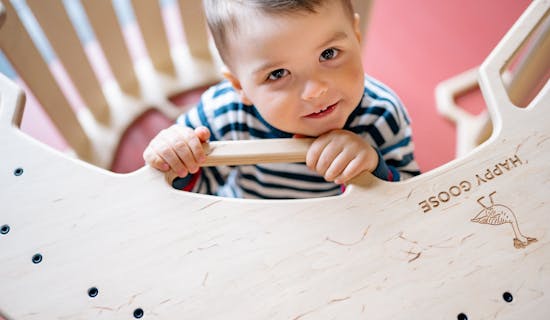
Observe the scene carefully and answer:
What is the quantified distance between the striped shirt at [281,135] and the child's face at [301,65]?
0.12 meters

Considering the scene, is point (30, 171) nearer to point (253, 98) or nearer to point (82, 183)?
point (82, 183)

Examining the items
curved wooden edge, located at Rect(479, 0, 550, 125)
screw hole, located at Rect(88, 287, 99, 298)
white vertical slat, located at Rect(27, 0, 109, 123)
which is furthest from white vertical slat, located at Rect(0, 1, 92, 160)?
curved wooden edge, located at Rect(479, 0, 550, 125)

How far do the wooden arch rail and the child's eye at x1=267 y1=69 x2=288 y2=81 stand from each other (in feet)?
0.43

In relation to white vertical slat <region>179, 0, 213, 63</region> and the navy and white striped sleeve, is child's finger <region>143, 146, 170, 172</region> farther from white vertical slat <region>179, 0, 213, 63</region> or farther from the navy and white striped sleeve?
A: white vertical slat <region>179, 0, 213, 63</region>

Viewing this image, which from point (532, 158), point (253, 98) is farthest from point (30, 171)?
point (532, 158)

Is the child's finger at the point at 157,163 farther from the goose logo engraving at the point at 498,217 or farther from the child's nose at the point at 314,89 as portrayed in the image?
the goose logo engraving at the point at 498,217

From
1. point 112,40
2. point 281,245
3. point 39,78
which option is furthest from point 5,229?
point 112,40

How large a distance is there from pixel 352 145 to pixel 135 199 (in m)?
0.22

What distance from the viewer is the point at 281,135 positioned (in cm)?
61

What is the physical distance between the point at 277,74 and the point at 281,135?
0.51ft

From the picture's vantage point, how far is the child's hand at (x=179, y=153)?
46 centimetres

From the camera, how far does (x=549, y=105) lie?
1.52ft

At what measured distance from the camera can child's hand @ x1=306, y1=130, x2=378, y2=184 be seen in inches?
17.6

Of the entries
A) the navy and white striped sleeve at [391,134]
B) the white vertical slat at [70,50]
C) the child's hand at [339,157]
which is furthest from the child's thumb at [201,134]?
the white vertical slat at [70,50]
